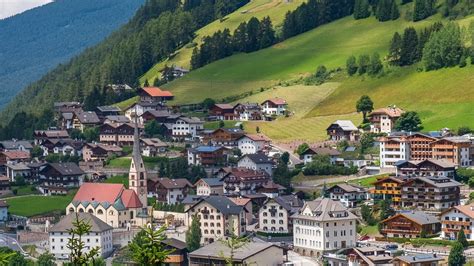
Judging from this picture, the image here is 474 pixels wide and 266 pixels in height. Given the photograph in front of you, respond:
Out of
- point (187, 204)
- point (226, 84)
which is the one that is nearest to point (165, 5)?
point (226, 84)

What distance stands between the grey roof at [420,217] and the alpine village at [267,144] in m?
Result: 0.14

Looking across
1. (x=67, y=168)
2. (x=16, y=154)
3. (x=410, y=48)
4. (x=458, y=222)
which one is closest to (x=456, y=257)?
(x=458, y=222)

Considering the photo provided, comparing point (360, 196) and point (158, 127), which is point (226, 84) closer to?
point (158, 127)

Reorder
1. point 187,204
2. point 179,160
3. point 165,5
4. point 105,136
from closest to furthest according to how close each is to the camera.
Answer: point 187,204 → point 179,160 → point 105,136 → point 165,5

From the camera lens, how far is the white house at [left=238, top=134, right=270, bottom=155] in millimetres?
94812

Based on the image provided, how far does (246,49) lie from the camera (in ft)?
458

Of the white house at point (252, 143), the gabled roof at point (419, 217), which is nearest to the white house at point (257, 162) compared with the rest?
the white house at point (252, 143)

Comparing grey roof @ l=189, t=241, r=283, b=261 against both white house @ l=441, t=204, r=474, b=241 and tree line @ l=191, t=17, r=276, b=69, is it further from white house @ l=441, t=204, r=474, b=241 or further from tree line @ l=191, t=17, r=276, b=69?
tree line @ l=191, t=17, r=276, b=69

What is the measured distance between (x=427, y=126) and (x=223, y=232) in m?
24.4

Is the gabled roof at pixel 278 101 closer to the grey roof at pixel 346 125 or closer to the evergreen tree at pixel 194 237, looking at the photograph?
the grey roof at pixel 346 125

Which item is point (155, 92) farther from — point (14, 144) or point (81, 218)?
point (81, 218)

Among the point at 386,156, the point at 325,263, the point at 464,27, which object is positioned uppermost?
the point at 464,27

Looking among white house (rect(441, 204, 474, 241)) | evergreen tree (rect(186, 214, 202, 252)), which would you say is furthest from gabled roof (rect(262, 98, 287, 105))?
white house (rect(441, 204, 474, 241))

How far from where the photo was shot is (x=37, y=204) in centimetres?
8738
